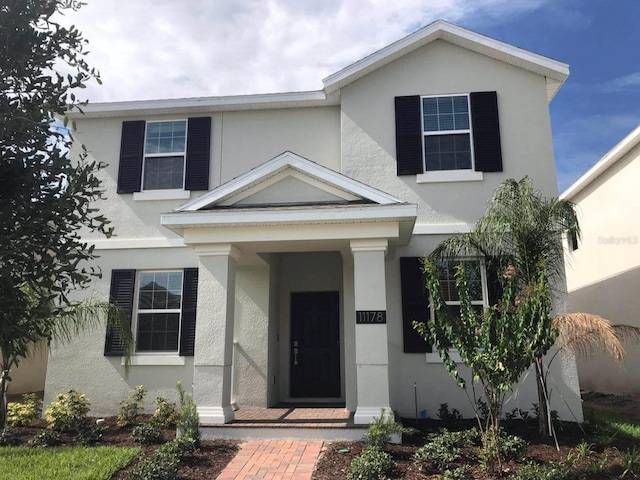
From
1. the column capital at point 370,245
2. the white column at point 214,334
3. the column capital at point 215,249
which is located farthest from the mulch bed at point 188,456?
the column capital at point 370,245

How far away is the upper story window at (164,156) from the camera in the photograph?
11.6 meters

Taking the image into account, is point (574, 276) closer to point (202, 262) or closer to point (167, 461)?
point (202, 262)

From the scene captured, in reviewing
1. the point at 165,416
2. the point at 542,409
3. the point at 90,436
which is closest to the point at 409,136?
the point at 542,409

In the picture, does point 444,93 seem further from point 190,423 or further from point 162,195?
point 190,423

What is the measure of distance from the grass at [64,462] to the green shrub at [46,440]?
0.71ft

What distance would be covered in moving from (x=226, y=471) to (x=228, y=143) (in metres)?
7.04

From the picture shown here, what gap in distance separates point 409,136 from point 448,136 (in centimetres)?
80

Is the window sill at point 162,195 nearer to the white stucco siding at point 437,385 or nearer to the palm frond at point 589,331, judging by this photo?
the white stucco siding at point 437,385

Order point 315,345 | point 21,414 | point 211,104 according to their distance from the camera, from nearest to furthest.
→ point 21,414, point 315,345, point 211,104

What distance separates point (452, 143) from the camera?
10875 mm

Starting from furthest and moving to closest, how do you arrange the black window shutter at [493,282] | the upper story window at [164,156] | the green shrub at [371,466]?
the upper story window at [164,156], the black window shutter at [493,282], the green shrub at [371,466]

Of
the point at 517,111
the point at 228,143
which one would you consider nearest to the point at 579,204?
the point at 517,111

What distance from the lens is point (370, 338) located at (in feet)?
27.8

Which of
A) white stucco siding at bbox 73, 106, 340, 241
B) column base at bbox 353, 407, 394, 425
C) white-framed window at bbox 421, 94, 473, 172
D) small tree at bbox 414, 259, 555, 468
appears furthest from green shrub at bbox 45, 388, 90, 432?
white-framed window at bbox 421, 94, 473, 172
